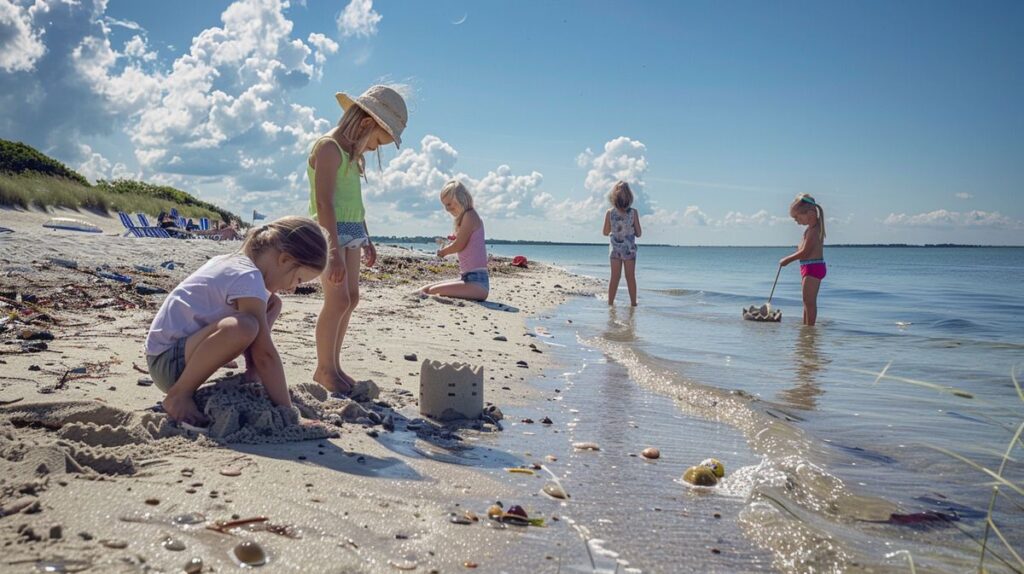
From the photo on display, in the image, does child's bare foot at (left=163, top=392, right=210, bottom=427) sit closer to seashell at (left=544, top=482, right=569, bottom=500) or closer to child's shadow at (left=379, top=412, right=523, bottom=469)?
child's shadow at (left=379, top=412, right=523, bottom=469)

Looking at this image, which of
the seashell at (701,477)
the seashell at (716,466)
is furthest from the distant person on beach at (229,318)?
the seashell at (716,466)

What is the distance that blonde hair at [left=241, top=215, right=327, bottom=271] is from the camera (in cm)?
357

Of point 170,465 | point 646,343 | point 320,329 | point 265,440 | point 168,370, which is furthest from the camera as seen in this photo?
point 646,343

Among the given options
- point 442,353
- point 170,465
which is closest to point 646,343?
point 442,353

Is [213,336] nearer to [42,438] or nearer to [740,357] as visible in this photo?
[42,438]

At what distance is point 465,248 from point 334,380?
21.2 feet

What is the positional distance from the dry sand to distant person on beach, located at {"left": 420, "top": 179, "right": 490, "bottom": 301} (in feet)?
15.6

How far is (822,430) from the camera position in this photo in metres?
4.65

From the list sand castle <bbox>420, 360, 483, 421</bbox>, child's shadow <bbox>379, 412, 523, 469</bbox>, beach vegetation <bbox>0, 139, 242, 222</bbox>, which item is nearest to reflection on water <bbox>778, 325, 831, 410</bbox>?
sand castle <bbox>420, 360, 483, 421</bbox>

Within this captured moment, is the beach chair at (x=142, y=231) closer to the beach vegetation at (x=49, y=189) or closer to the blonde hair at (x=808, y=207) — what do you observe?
the beach vegetation at (x=49, y=189)

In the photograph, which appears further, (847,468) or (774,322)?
(774,322)

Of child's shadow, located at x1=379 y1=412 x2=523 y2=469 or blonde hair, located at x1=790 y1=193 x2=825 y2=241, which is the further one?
blonde hair, located at x1=790 y1=193 x2=825 y2=241

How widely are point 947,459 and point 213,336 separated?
3.95 metres

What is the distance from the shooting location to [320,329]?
14.7 feet
